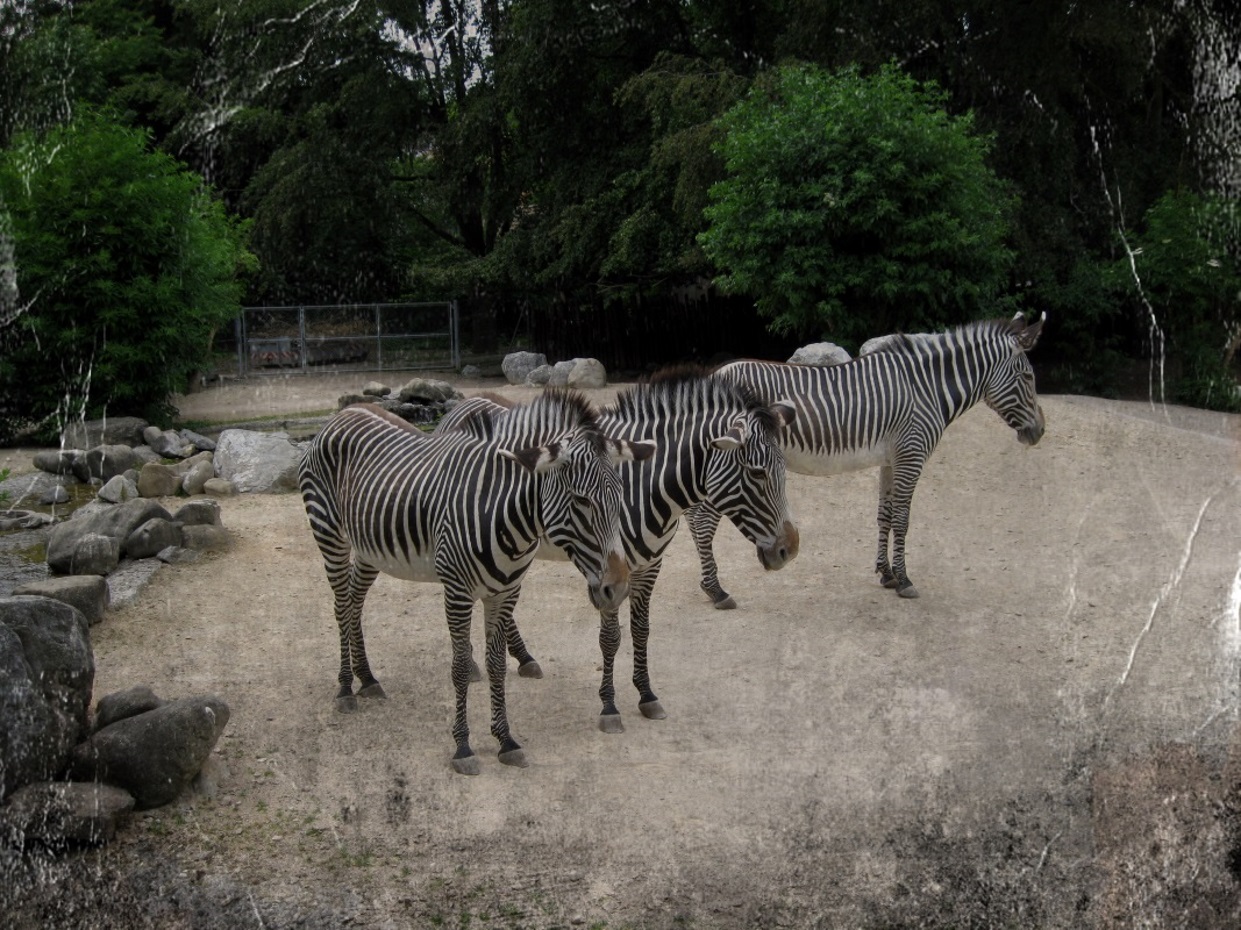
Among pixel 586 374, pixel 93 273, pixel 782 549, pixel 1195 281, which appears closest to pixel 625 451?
pixel 782 549

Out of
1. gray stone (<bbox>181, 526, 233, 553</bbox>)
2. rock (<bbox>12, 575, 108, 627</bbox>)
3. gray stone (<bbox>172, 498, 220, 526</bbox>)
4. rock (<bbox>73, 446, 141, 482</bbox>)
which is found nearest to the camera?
rock (<bbox>12, 575, 108, 627</bbox>)

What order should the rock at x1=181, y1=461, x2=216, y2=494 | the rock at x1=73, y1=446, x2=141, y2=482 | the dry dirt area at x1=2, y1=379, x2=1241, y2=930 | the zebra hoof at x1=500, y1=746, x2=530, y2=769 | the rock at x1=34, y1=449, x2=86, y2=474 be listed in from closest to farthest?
the dry dirt area at x1=2, y1=379, x2=1241, y2=930 < the zebra hoof at x1=500, y1=746, x2=530, y2=769 < the rock at x1=181, y1=461, x2=216, y2=494 < the rock at x1=73, y1=446, x2=141, y2=482 < the rock at x1=34, y1=449, x2=86, y2=474

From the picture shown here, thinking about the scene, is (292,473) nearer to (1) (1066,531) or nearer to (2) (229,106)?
(1) (1066,531)

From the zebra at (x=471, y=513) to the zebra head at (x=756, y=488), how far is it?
691mm

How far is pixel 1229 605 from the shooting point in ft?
26.2

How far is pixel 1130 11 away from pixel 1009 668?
13944 millimetres

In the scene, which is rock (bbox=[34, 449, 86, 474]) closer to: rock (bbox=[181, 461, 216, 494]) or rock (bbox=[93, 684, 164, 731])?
rock (bbox=[181, 461, 216, 494])

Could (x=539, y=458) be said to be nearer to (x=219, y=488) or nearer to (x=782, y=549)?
(x=782, y=549)

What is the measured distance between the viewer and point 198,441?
15.0m

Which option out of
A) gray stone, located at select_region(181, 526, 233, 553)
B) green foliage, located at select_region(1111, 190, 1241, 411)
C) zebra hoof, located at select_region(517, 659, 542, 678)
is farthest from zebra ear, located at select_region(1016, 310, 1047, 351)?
green foliage, located at select_region(1111, 190, 1241, 411)

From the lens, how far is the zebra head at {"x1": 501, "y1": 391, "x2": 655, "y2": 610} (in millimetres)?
5023

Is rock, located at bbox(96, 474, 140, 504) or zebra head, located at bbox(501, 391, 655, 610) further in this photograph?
rock, located at bbox(96, 474, 140, 504)

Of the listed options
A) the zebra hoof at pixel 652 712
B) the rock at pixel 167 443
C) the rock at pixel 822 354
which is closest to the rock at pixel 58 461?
the rock at pixel 167 443

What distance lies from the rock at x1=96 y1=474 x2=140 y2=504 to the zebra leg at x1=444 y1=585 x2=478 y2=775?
24.5ft
